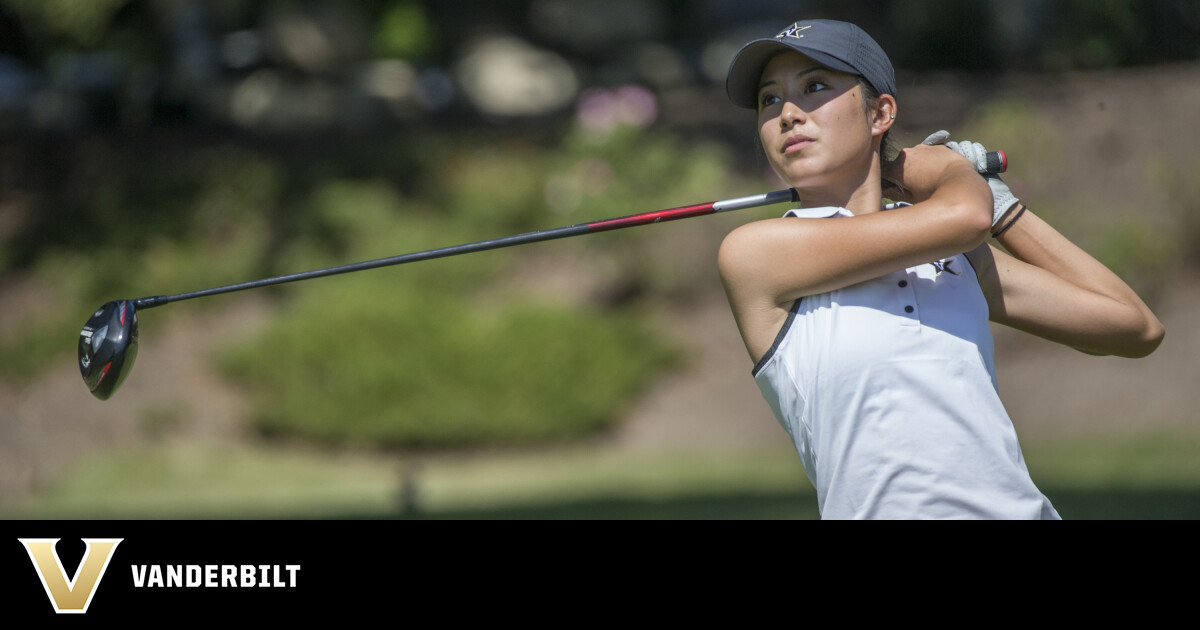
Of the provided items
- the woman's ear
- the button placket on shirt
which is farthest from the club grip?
the button placket on shirt

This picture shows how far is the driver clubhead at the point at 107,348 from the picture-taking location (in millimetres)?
2764

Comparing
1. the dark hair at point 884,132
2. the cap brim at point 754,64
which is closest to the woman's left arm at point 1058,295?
the dark hair at point 884,132

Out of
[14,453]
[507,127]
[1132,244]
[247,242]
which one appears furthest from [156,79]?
[1132,244]

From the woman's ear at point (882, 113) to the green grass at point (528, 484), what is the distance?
14.3ft

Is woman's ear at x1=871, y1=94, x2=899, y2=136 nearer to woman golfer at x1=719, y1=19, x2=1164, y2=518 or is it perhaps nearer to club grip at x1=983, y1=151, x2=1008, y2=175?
woman golfer at x1=719, y1=19, x2=1164, y2=518

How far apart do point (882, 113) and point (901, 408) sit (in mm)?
556

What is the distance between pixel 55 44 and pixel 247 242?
160 inches

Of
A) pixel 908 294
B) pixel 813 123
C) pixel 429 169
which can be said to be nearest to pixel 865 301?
pixel 908 294

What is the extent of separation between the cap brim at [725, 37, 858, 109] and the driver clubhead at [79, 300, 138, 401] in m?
1.50

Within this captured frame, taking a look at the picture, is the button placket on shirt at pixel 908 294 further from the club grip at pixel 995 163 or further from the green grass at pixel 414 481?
the green grass at pixel 414 481

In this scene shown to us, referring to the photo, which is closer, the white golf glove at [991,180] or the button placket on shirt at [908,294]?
the button placket on shirt at [908,294]

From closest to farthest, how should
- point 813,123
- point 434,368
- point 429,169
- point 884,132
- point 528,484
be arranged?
point 813,123 < point 884,132 < point 528,484 < point 434,368 < point 429,169

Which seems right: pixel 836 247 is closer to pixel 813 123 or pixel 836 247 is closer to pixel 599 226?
pixel 813 123
